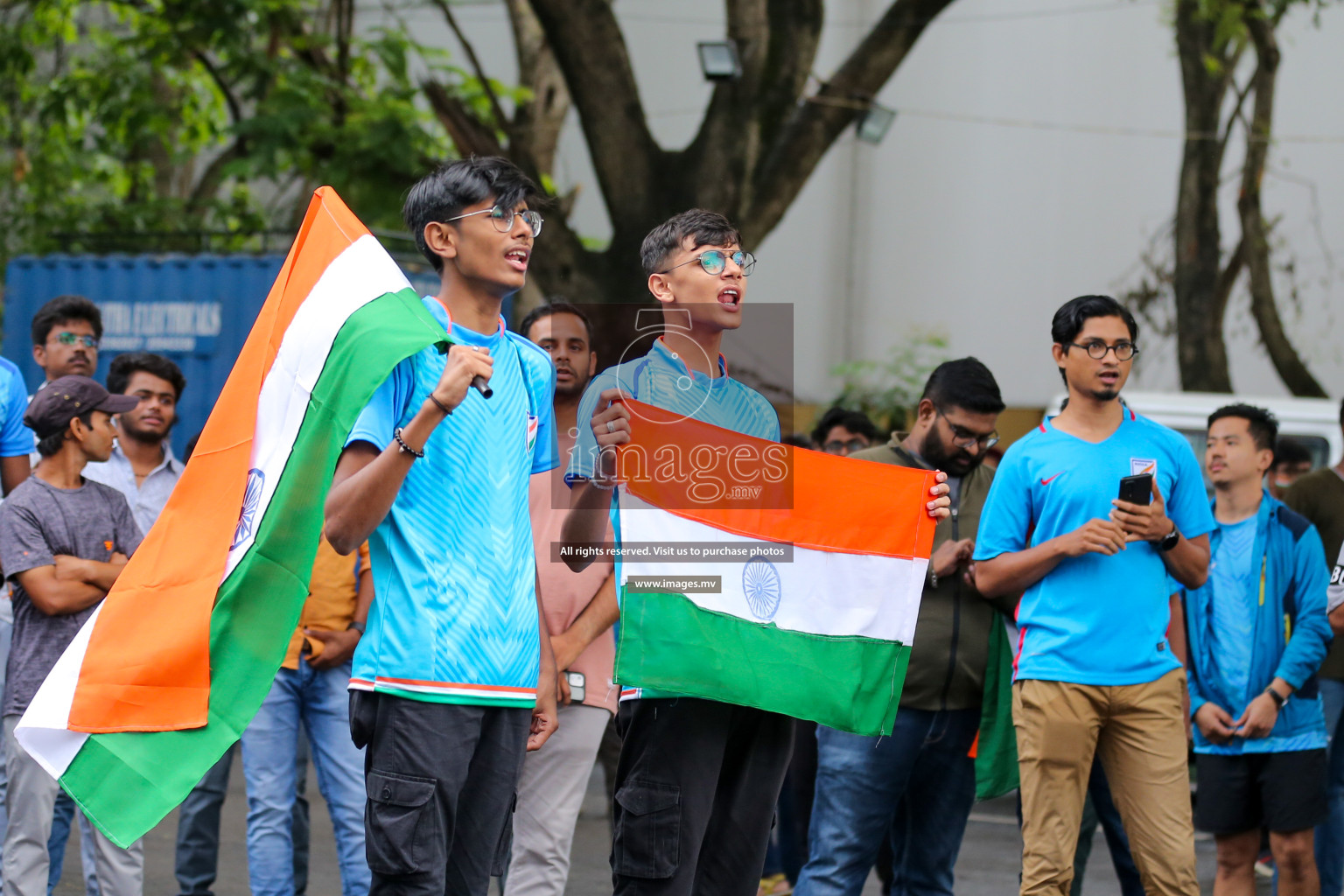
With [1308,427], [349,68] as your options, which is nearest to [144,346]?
[349,68]

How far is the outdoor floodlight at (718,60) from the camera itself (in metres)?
10.3

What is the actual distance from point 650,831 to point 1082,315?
7.48ft

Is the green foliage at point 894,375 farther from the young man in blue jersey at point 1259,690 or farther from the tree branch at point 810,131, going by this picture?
the young man in blue jersey at point 1259,690

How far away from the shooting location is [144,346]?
11.2 meters

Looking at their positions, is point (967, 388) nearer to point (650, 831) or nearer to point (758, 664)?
point (758, 664)

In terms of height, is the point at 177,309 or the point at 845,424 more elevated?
the point at 177,309

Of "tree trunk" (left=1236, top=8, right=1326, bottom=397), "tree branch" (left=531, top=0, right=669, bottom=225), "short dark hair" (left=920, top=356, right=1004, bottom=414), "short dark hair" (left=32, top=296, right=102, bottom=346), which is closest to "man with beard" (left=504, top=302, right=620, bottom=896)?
"short dark hair" (left=920, top=356, right=1004, bottom=414)

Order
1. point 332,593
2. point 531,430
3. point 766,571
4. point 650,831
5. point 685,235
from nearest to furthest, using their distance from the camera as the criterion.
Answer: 1. point 531,430
2. point 650,831
3. point 685,235
4. point 766,571
5. point 332,593

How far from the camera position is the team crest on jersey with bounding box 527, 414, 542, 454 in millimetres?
3553

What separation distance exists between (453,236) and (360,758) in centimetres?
282

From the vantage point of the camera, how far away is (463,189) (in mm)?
3475

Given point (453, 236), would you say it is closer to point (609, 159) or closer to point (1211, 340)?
point (609, 159)

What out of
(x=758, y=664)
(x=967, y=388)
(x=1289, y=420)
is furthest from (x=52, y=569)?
(x=1289, y=420)

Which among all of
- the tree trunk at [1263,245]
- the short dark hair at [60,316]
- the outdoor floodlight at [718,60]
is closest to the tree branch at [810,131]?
the outdoor floodlight at [718,60]
